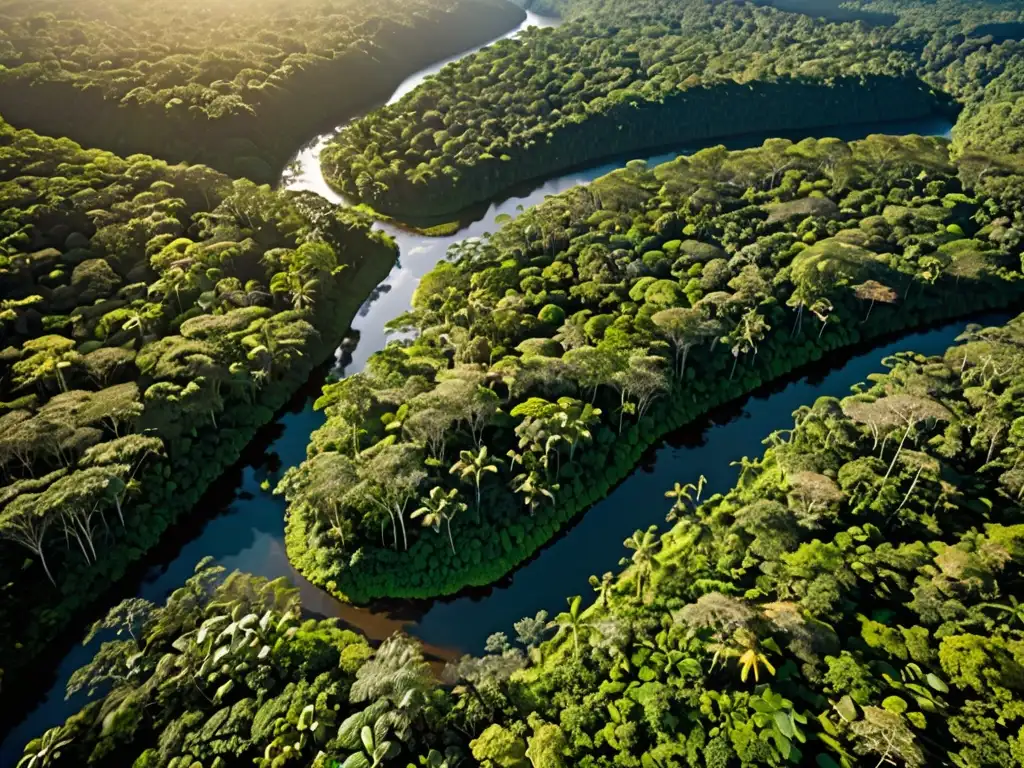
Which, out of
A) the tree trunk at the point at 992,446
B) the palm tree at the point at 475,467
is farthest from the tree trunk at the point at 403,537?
the tree trunk at the point at 992,446

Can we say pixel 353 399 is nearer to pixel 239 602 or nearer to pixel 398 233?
pixel 239 602

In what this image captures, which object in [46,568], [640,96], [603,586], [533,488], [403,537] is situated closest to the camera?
[603,586]

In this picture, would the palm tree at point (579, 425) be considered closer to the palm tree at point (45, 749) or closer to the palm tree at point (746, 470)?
the palm tree at point (746, 470)

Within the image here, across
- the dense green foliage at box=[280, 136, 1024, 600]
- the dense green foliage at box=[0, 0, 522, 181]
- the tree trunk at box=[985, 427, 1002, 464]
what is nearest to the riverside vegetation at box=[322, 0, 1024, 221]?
the dense green foliage at box=[0, 0, 522, 181]

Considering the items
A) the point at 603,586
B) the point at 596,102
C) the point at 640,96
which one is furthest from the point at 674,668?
the point at 640,96

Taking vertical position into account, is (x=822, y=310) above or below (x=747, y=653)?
below

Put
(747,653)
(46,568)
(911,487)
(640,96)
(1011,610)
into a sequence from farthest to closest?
(640,96) < (911,487) < (46,568) < (1011,610) < (747,653)

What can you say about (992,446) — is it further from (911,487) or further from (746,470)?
(746,470)
